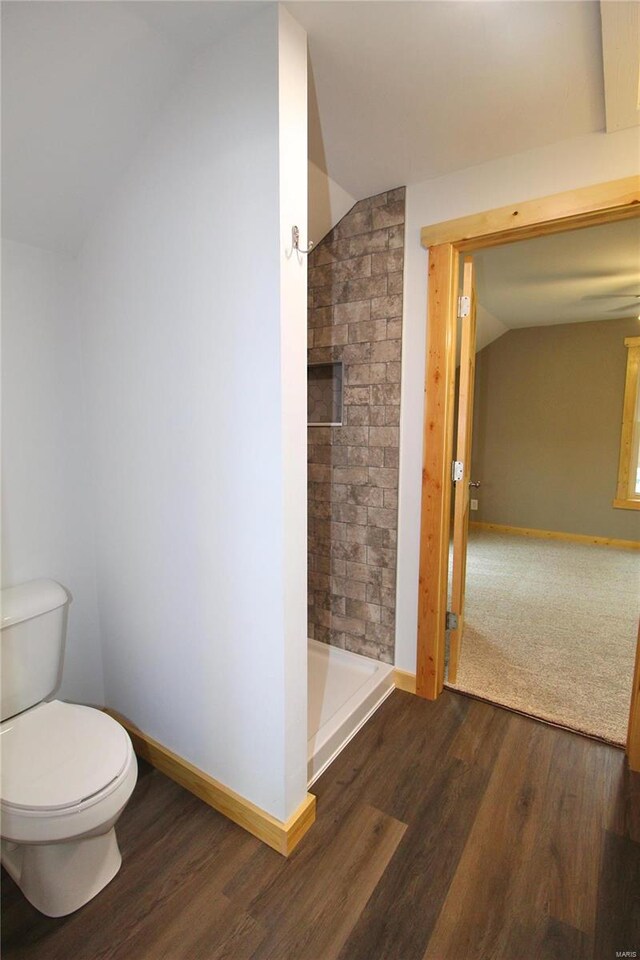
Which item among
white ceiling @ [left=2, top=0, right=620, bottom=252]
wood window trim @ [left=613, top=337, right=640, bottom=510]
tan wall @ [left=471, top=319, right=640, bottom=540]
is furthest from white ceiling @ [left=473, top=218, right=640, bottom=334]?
white ceiling @ [left=2, top=0, right=620, bottom=252]

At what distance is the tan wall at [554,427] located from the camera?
15.8 ft

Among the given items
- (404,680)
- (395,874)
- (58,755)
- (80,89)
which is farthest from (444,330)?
(58,755)

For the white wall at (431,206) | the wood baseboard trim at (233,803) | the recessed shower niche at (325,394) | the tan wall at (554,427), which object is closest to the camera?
the wood baseboard trim at (233,803)

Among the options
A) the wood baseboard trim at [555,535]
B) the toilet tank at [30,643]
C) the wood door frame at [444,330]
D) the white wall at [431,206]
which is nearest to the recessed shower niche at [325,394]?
the white wall at [431,206]

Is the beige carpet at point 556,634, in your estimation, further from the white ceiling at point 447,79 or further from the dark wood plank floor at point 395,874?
the white ceiling at point 447,79

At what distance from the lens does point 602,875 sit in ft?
4.36

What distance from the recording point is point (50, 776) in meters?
1.22

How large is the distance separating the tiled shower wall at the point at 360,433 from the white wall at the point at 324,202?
48 millimetres

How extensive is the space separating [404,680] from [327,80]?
2.47 m

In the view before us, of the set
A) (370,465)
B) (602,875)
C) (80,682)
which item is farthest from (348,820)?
(370,465)

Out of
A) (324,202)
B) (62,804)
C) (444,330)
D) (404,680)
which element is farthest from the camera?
(404,680)

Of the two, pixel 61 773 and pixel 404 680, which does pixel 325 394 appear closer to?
pixel 404 680

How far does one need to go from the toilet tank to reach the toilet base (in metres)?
0.41

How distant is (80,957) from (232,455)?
1.37m
